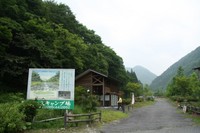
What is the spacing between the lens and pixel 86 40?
2197 inches

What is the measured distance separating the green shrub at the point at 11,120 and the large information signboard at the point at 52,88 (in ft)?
11.2

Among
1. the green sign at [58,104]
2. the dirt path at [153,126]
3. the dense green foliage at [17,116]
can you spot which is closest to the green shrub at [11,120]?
the dense green foliage at [17,116]

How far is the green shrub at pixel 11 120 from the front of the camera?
1016 centimetres

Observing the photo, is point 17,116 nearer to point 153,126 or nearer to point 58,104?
point 58,104

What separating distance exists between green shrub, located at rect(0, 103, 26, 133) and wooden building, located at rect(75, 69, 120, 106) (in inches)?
901

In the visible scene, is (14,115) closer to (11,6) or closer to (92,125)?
(92,125)

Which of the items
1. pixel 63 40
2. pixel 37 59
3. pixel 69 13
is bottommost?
pixel 37 59

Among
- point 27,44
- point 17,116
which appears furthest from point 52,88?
point 27,44

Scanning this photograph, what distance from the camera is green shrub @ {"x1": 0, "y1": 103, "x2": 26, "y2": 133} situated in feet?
33.3

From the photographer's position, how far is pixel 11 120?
408 inches

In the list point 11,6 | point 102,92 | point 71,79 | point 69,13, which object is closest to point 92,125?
point 71,79

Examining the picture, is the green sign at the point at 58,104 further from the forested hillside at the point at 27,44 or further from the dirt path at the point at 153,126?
the forested hillside at the point at 27,44

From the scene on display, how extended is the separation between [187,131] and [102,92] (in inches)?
939

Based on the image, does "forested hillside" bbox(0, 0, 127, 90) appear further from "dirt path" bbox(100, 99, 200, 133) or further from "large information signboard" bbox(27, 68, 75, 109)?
"dirt path" bbox(100, 99, 200, 133)
